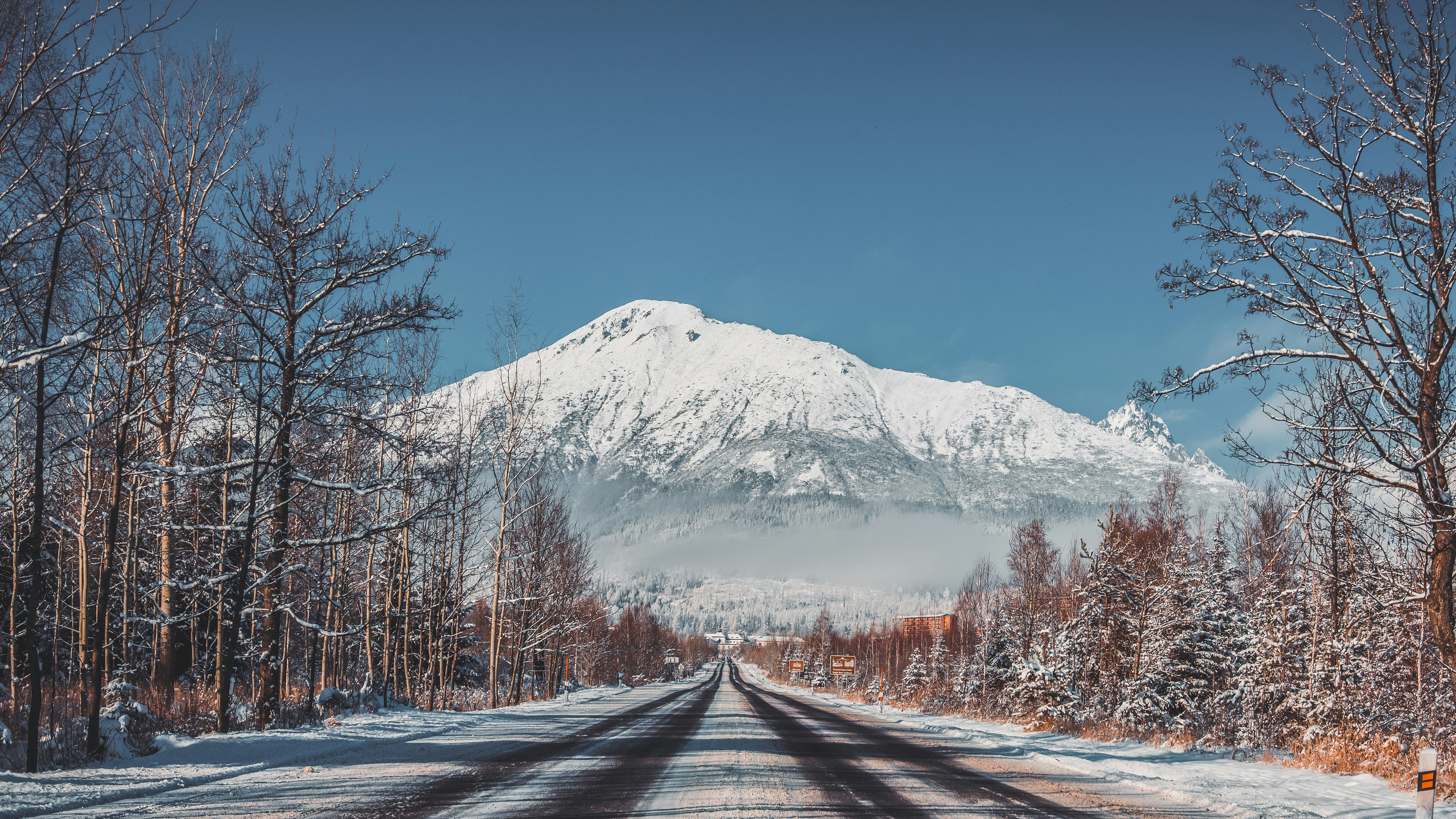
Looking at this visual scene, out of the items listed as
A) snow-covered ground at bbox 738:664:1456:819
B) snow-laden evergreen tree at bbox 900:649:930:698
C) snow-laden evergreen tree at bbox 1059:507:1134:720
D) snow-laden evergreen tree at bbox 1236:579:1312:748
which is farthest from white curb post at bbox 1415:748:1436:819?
snow-laden evergreen tree at bbox 900:649:930:698

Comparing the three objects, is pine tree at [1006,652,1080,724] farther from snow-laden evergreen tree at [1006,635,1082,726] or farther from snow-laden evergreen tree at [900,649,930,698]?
snow-laden evergreen tree at [900,649,930,698]

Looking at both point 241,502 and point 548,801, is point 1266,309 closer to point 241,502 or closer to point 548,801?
point 548,801

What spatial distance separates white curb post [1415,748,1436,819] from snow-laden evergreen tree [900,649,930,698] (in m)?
57.0

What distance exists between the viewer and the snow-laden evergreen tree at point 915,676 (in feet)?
202

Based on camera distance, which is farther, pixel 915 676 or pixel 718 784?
pixel 915 676

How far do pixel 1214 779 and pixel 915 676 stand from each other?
55.5 m

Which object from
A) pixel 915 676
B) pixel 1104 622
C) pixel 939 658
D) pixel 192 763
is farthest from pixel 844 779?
pixel 915 676

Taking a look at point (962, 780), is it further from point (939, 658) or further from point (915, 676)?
point (915, 676)

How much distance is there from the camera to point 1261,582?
2930 cm

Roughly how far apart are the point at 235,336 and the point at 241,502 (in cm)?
764

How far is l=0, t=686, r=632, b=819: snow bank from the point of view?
24.0 feet

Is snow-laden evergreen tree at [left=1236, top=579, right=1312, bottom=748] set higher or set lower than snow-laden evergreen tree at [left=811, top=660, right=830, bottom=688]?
higher

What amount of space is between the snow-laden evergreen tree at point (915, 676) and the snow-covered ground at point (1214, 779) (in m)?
43.2

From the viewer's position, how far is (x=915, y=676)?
64.2 meters
